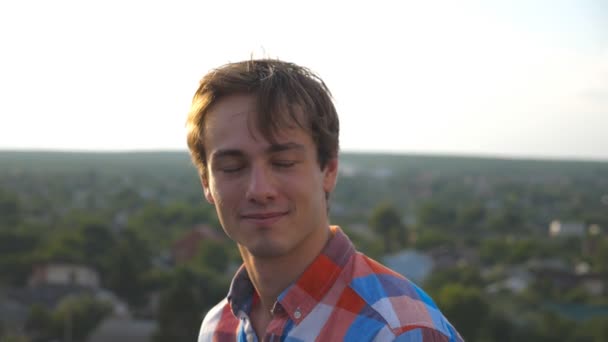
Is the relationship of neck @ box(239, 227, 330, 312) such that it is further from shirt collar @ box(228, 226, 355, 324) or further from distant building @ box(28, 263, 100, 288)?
distant building @ box(28, 263, 100, 288)

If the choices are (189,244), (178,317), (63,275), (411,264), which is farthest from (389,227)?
(178,317)

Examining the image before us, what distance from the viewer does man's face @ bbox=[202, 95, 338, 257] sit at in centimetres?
198

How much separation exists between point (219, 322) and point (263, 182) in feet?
1.96

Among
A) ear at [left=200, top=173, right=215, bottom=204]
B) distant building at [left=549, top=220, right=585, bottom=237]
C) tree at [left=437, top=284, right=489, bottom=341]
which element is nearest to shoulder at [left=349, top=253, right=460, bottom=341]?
ear at [left=200, top=173, right=215, bottom=204]

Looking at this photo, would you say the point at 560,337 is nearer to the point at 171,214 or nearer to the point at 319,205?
the point at 319,205

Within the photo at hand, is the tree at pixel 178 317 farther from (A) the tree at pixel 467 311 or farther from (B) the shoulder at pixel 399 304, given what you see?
(B) the shoulder at pixel 399 304

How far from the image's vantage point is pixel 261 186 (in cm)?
197

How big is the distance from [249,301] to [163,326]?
16.3 m

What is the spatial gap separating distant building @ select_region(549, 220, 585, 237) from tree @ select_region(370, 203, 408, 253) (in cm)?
1251

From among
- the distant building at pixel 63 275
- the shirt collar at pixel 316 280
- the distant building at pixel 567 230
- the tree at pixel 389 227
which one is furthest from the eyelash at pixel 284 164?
the distant building at pixel 567 230

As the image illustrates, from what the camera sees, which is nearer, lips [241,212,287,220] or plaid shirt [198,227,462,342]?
plaid shirt [198,227,462,342]

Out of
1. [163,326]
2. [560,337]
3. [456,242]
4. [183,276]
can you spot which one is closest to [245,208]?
[163,326]

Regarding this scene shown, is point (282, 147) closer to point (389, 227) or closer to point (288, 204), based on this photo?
point (288, 204)

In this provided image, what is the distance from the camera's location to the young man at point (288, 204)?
1905 mm
